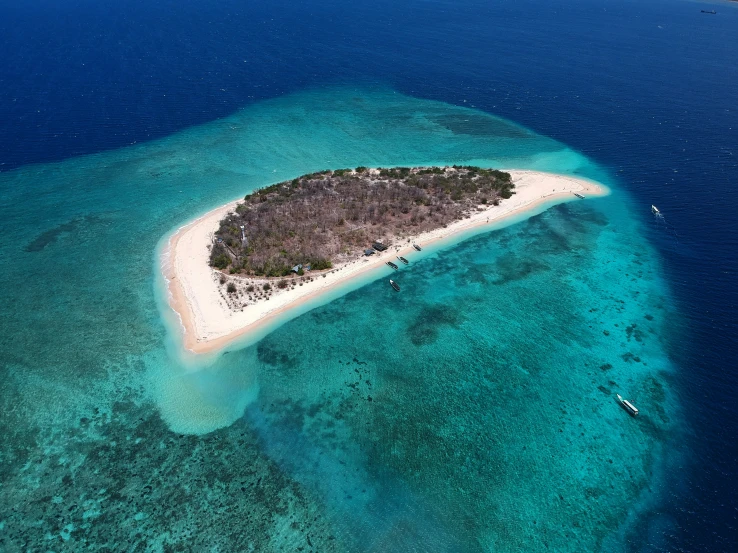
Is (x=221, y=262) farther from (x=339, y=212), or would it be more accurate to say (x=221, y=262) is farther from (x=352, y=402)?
(x=352, y=402)

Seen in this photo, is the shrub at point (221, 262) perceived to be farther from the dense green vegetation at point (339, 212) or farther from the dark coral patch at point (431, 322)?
the dark coral patch at point (431, 322)

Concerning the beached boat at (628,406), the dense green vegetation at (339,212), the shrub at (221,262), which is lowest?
the shrub at (221,262)

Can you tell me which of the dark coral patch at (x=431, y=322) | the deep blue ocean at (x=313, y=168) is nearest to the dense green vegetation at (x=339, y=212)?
the deep blue ocean at (x=313, y=168)

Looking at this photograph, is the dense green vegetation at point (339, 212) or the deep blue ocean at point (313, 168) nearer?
the deep blue ocean at point (313, 168)

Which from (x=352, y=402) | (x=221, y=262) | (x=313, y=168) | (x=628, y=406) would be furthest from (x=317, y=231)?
(x=628, y=406)

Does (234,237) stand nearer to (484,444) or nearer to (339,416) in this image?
(339,416)

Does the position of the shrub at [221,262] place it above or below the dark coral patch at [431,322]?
below
